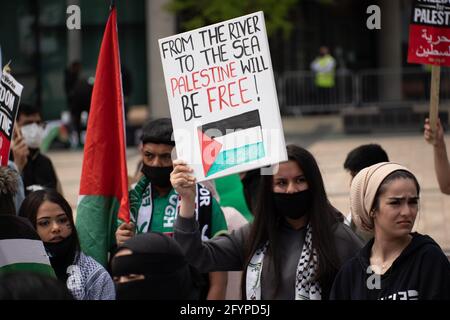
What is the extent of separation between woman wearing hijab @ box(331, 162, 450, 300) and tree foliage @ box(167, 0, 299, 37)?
1646 centimetres

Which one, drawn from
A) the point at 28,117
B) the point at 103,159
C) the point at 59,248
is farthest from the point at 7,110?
the point at 28,117

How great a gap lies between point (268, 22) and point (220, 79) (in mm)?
17007

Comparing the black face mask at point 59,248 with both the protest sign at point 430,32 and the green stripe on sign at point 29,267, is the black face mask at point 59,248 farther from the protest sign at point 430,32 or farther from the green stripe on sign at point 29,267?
the protest sign at point 430,32

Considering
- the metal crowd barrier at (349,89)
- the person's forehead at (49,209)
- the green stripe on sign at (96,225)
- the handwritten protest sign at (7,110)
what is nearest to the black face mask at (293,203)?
the person's forehead at (49,209)

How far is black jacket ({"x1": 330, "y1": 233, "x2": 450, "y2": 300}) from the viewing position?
160 inches

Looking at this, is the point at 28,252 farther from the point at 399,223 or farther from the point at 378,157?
the point at 378,157

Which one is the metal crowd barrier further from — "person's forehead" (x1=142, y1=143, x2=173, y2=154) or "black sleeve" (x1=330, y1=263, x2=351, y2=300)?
"black sleeve" (x1=330, y1=263, x2=351, y2=300)

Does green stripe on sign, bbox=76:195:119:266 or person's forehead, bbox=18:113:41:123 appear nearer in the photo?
green stripe on sign, bbox=76:195:119:266

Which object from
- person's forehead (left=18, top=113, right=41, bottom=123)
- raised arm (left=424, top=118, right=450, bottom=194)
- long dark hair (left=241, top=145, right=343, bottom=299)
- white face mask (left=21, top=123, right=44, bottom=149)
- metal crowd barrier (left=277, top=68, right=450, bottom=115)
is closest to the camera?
long dark hair (left=241, top=145, right=343, bottom=299)

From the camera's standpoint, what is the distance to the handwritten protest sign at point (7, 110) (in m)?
5.77

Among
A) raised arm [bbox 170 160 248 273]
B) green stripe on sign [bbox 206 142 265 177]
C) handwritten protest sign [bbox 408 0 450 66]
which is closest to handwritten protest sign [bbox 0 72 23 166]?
raised arm [bbox 170 160 248 273]

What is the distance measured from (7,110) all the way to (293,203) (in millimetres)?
2008

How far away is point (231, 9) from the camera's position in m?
20.9

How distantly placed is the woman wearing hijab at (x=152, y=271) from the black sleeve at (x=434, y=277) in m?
1.15
